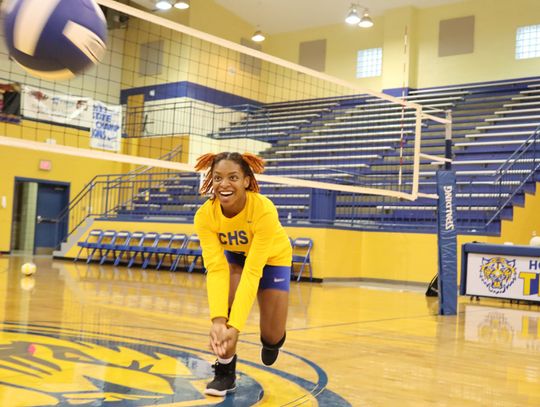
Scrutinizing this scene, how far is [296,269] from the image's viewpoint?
1252 centimetres

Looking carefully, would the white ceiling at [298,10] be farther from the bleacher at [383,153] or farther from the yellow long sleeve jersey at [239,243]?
the yellow long sleeve jersey at [239,243]

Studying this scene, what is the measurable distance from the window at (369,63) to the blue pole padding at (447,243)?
12.0 m

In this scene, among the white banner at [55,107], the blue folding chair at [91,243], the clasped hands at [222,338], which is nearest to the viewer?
the clasped hands at [222,338]

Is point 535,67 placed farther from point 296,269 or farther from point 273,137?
point 296,269

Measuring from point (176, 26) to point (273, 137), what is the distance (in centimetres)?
1289

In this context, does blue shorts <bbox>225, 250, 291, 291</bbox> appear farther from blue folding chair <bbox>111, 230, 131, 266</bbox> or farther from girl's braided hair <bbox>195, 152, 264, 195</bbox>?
blue folding chair <bbox>111, 230, 131, 266</bbox>

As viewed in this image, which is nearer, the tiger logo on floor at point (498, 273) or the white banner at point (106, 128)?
the tiger logo on floor at point (498, 273)

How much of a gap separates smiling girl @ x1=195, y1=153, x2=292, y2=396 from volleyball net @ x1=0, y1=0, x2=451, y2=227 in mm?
8936

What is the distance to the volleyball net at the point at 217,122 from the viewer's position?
47.3 feet

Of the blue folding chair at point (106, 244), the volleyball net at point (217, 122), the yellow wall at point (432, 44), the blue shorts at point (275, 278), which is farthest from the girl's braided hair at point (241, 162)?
the yellow wall at point (432, 44)

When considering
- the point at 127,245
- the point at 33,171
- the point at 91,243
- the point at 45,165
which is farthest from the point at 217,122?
the point at 127,245

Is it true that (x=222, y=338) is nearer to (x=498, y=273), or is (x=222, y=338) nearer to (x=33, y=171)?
(x=498, y=273)

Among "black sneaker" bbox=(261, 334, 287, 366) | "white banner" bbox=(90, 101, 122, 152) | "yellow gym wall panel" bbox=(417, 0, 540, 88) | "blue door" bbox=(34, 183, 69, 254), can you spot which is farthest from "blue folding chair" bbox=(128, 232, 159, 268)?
"black sneaker" bbox=(261, 334, 287, 366)

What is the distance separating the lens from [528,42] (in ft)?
56.3
